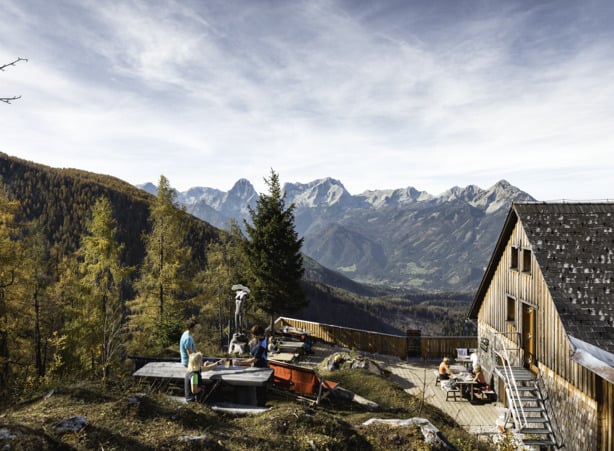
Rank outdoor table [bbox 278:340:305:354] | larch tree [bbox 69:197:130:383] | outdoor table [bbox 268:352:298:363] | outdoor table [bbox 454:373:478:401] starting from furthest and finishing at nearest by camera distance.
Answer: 1. larch tree [bbox 69:197:130:383]
2. outdoor table [bbox 278:340:305:354]
3. outdoor table [bbox 268:352:298:363]
4. outdoor table [bbox 454:373:478:401]

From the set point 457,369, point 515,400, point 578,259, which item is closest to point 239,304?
point 457,369

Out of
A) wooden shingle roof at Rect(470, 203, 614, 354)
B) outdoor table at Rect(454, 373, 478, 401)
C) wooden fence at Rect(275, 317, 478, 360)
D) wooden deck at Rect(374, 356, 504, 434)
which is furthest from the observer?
wooden fence at Rect(275, 317, 478, 360)

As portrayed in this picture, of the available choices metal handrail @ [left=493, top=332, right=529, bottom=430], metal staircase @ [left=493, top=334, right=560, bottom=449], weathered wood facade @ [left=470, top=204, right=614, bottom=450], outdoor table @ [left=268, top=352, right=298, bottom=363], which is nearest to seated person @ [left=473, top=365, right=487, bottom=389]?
weathered wood facade @ [left=470, top=204, right=614, bottom=450]

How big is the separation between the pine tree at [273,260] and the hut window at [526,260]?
1243 cm

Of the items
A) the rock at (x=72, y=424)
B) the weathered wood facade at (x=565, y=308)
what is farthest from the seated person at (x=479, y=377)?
the rock at (x=72, y=424)

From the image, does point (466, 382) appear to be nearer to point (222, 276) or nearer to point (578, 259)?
point (578, 259)

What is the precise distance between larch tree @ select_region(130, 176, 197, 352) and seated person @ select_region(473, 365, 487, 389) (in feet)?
50.5

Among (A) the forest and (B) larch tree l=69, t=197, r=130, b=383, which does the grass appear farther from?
(B) larch tree l=69, t=197, r=130, b=383

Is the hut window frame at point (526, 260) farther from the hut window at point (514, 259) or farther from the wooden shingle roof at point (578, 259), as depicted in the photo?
the wooden shingle roof at point (578, 259)

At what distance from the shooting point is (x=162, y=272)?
75.8 ft

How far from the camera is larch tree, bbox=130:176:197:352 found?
23141mm

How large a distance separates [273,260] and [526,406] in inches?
568

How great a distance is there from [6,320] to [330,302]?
14215cm

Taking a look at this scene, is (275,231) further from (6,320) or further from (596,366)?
(596,366)
